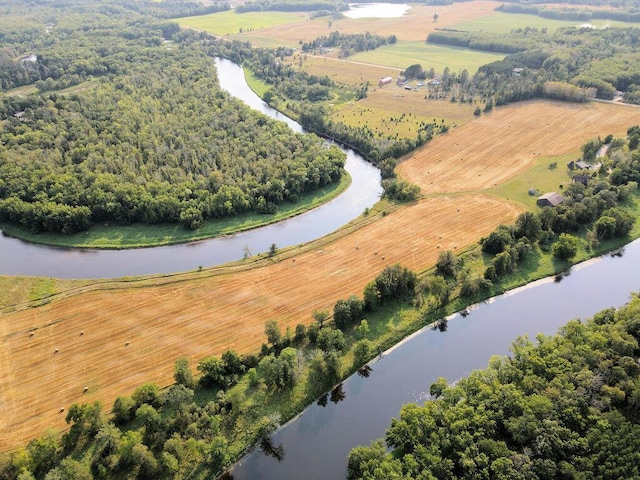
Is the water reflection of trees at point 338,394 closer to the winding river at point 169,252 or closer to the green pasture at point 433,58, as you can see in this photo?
the winding river at point 169,252

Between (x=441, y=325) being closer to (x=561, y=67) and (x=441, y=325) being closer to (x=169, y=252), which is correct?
(x=169, y=252)

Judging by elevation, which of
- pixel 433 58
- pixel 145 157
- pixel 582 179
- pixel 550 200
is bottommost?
pixel 550 200

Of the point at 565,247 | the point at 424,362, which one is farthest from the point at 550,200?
the point at 424,362

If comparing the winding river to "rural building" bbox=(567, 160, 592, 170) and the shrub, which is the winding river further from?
"rural building" bbox=(567, 160, 592, 170)

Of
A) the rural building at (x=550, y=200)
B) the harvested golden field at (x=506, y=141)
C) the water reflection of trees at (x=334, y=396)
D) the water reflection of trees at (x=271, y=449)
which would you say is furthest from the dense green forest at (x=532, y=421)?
the harvested golden field at (x=506, y=141)

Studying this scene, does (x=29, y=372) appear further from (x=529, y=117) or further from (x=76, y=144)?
(x=529, y=117)

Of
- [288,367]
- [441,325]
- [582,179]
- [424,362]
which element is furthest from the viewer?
[582,179]

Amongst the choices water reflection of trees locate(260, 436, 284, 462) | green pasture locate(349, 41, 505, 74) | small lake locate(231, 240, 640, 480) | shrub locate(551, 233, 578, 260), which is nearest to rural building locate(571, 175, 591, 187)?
small lake locate(231, 240, 640, 480)
